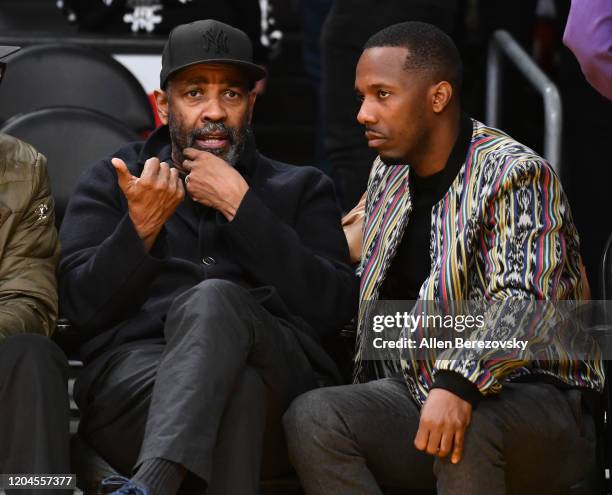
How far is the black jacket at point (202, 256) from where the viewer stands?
13.0 ft

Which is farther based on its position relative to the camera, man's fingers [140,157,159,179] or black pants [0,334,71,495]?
man's fingers [140,157,159,179]

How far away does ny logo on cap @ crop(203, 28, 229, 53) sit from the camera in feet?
13.9

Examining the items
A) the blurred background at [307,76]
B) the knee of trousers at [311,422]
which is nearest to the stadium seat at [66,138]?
the blurred background at [307,76]

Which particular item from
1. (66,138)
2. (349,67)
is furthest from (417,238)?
(349,67)

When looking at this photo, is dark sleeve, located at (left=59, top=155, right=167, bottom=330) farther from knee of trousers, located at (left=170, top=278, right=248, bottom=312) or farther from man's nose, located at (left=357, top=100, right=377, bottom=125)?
man's nose, located at (left=357, top=100, right=377, bottom=125)

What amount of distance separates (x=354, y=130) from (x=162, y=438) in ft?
7.53

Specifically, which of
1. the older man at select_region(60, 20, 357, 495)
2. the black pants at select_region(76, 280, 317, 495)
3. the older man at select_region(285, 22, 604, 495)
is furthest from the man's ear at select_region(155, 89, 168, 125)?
the black pants at select_region(76, 280, 317, 495)

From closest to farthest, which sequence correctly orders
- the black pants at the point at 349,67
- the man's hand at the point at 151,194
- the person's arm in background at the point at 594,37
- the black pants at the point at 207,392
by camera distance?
the black pants at the point at 207,392 → the person's arm in background at the point at 594,37 → the man's hand at the point at 151,194 → the black pants at the point at 349,67

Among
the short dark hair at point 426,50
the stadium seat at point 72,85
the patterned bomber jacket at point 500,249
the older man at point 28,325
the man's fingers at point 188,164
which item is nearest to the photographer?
the older man at point 28,325

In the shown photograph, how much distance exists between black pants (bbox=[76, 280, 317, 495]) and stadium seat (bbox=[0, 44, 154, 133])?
146 cm

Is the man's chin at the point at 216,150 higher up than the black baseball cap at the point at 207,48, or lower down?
lower down

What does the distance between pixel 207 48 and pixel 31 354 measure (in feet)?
3.65

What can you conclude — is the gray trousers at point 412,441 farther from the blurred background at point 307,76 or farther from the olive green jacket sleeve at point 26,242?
the blurred background at point 307,76

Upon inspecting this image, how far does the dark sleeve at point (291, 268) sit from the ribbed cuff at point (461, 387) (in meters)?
0.62
